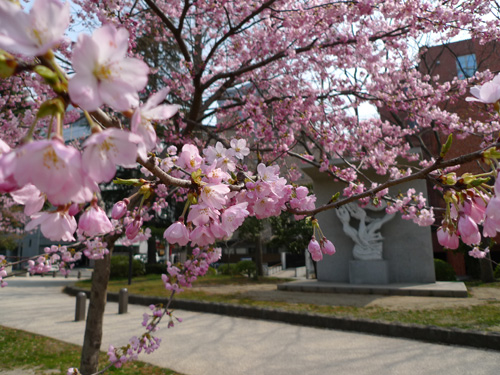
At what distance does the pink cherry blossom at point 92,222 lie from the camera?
0.93 metres

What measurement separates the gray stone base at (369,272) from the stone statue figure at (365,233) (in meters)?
0.20

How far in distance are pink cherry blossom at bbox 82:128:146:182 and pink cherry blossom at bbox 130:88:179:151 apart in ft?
0.08

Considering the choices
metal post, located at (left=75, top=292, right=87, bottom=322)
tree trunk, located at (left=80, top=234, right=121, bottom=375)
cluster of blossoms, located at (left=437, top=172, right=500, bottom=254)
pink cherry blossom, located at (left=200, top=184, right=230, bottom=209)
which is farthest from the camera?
metal post, located at (left=75, top=292, right=87, bottom=322)

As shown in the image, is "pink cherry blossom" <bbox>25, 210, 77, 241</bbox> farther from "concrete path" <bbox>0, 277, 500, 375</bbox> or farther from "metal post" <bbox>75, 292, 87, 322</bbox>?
"metal post" <bbox>75, 292, 87, 322</bbox>

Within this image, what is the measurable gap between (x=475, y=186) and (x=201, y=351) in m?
4.81

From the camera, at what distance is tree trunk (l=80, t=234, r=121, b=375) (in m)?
3.34

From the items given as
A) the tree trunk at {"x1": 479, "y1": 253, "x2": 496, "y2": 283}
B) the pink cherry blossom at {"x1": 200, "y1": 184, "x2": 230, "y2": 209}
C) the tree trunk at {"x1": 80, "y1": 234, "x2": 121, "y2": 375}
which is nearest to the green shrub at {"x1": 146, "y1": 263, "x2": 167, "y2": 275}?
the tree trunk at {"x1": 479, "y1": 253, "x2": 496, "y2": 283}

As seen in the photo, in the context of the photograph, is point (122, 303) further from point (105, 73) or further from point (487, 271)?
point (487, 271)

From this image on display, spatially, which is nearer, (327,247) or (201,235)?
(201,235)

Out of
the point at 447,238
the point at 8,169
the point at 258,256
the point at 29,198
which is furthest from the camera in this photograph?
the point at 258,256

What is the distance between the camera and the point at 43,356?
4.77 m

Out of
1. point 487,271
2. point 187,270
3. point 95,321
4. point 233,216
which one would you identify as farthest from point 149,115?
point 487,271

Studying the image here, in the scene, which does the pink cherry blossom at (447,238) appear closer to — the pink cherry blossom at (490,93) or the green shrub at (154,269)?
the pink cherry blossom at (490,93)

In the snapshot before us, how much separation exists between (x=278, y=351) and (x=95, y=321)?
2577 mm
